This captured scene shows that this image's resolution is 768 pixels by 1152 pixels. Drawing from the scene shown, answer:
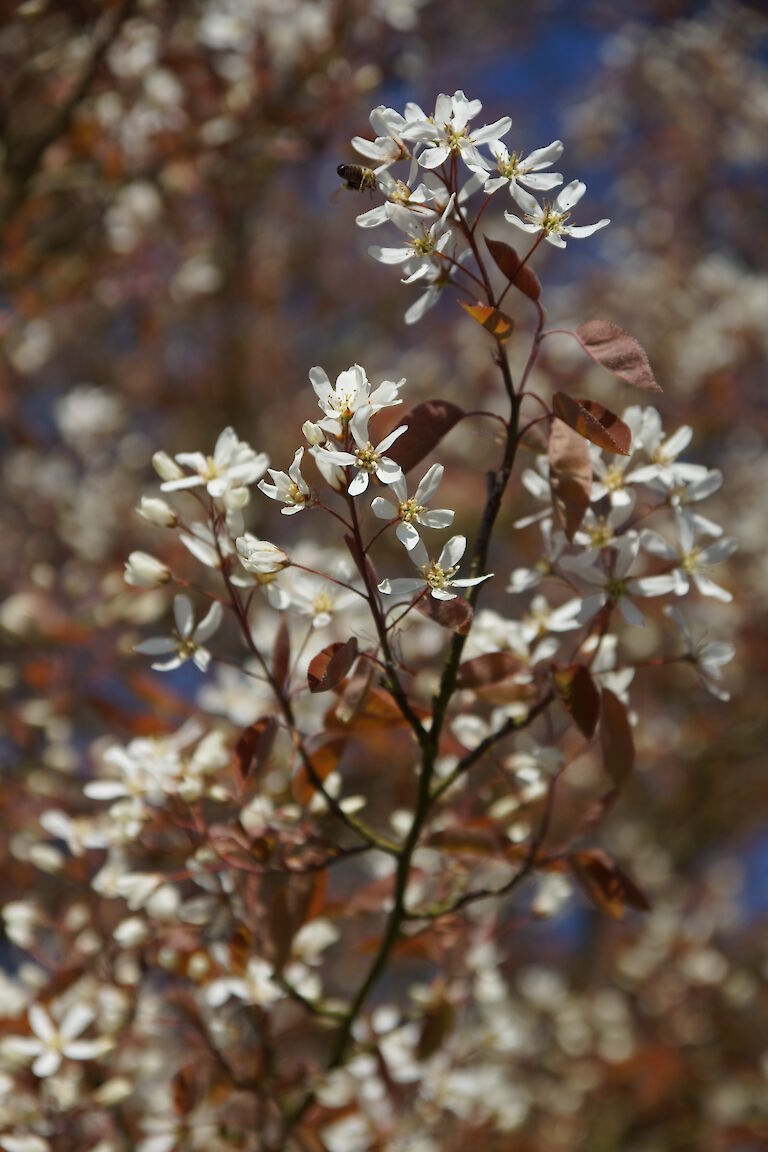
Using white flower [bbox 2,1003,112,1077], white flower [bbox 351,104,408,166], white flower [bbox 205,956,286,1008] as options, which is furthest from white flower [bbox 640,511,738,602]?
white flower [bbox 2,1003,112,1077]

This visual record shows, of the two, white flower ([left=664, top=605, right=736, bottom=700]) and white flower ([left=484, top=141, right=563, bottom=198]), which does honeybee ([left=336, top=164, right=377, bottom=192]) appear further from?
white flower ([left=664, top=605, right=736, bottom=700])

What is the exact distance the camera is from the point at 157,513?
991 mm

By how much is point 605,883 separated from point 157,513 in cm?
61

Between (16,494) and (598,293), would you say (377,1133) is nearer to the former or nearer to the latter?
(16,494)

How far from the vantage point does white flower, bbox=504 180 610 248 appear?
35.7 inches

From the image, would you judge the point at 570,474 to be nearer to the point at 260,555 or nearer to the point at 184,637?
the point at 260,555

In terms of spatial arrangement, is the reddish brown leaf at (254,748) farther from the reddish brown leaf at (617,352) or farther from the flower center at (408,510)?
the reddish brown leaf at (617,352)

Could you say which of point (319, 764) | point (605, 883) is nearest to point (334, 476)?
point (319, 764)

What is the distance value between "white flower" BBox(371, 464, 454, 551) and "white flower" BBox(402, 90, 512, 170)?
27 centimetres

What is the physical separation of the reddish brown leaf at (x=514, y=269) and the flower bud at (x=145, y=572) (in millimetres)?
452

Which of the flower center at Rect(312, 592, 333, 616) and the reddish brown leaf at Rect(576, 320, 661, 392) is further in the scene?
the flower center at Rect(312, 592, 333, 616)

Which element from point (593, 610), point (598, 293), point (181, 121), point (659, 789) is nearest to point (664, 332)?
point (598, 293)

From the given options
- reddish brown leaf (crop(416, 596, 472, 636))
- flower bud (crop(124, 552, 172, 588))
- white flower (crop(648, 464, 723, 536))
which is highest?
reddish brown leaf (crop(416, 596, 472, 636))

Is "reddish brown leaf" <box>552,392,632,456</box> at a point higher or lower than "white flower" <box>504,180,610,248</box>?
lower
